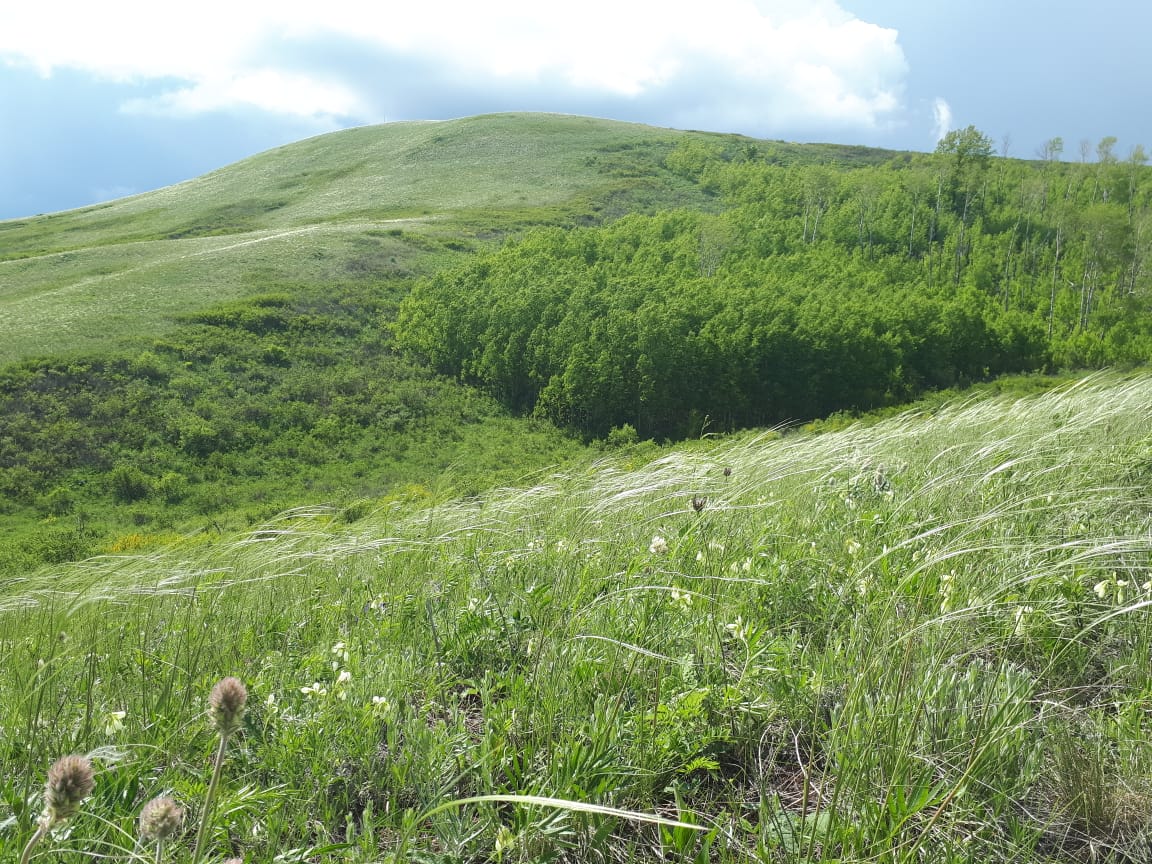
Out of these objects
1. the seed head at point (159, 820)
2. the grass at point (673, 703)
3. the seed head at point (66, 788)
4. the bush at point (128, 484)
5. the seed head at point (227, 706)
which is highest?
the seed head at point (227, 706)

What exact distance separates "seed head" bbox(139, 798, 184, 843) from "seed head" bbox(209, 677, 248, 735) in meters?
0.12

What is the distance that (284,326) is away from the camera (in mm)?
52938

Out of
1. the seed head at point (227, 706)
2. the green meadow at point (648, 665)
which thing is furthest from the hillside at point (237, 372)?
the seed head at point (227, 706)

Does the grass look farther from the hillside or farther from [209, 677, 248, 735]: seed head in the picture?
the hillside

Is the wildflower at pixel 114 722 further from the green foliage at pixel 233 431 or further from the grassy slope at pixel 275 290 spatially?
the green foliage at pixel 233 431

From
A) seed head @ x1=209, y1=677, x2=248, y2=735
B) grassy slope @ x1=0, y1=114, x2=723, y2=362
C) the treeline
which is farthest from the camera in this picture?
the treeline

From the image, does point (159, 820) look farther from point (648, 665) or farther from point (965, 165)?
point (965, 165)

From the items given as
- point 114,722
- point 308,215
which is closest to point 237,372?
point 308,215

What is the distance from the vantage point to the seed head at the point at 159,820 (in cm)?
97

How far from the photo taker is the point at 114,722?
6.45 feet

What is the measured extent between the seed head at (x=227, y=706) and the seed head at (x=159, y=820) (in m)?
0.12

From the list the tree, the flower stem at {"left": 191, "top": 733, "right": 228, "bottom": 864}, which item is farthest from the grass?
the tree

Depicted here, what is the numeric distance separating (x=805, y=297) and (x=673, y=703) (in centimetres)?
7227

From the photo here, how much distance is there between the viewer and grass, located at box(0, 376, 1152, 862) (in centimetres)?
166
